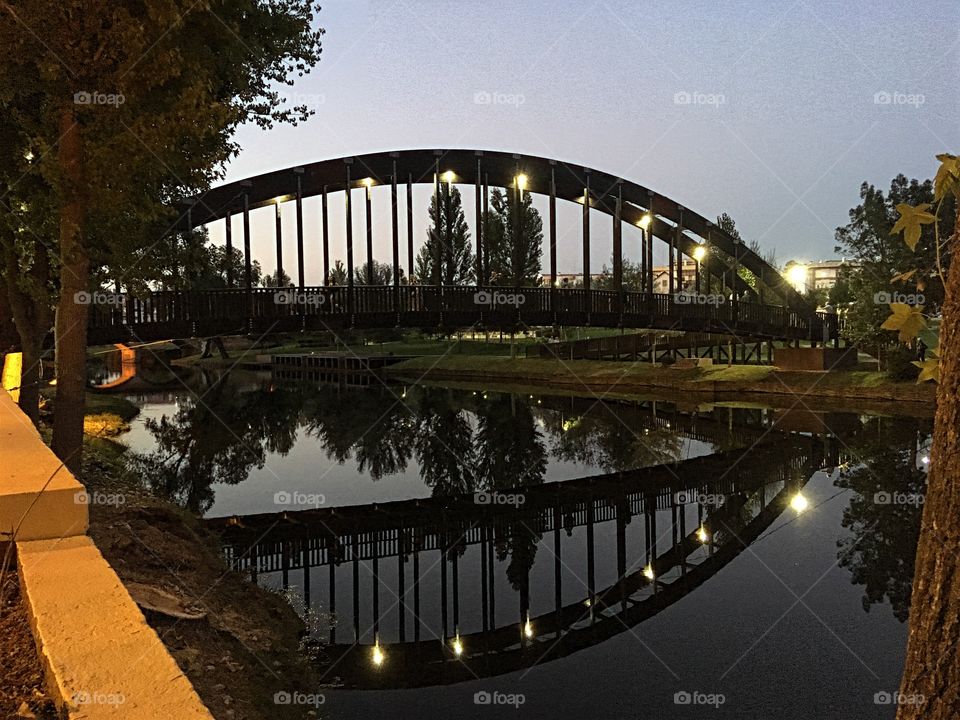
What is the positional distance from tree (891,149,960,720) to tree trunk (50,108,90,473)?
38.7ft

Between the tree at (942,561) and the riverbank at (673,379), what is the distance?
30758 mm

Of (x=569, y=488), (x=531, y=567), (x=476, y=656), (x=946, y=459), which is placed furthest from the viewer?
(x=569, y=488)

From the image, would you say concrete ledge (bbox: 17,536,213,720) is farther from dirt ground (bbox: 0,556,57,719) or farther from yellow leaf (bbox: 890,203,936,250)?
yellow leaf (bbox: 890,203,936,250)

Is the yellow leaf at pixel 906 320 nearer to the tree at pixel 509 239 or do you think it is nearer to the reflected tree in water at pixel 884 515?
the reflected tree in water at pixel 884 515

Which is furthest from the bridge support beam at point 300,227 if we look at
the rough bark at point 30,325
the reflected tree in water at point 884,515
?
the reflected tree in water at point 884,515

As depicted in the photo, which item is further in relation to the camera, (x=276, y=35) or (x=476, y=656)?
(x=276, y=35)

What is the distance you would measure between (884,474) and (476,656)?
15355 millimetres

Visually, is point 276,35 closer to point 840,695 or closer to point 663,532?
point 663,532

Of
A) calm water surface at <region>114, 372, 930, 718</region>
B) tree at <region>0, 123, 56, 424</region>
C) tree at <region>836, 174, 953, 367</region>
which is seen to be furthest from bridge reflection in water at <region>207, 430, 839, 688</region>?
tree at <region>836, 174, 953, 367</region>

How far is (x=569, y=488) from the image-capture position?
20.9m

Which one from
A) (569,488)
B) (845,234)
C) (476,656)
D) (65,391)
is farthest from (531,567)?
(845,234)

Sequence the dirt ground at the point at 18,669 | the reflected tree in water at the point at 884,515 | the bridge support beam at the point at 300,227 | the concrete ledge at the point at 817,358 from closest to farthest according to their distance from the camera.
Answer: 1. the dirt ground at the point at 18,669
2. the reflected tree in water at the point at 884,515
3. the bridge support beam at the point at 300,227
4. the concrete ledge at the point at 817,358

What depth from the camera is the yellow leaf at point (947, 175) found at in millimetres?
2820

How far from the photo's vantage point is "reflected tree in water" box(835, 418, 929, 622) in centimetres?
1279
